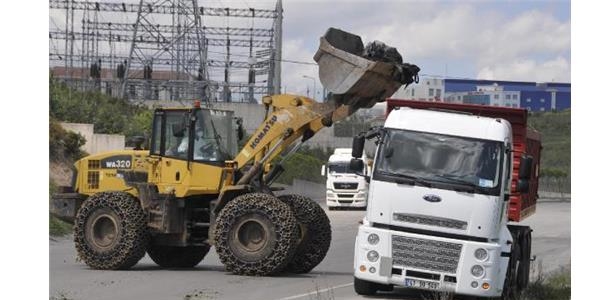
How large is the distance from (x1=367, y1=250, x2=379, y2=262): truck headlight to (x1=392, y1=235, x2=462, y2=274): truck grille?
24cm

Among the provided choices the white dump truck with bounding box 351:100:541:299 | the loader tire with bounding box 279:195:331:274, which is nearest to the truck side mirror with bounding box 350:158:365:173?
the white dump truck with bounding box 351:100:541:299

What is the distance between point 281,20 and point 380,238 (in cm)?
1745

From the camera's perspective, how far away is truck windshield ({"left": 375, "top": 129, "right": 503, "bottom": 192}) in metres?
15.2

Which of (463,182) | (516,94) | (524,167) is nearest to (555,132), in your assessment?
(516,94)

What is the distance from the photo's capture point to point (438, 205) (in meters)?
15.0

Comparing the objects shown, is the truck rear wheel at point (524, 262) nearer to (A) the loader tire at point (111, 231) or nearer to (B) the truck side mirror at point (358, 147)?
(B) the truck side mirror at point (358, 147)

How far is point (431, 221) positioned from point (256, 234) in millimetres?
4886

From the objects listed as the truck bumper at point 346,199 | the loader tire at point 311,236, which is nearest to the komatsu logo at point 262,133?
the loader tire at point 311,236

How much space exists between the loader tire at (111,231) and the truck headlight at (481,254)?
7698mm

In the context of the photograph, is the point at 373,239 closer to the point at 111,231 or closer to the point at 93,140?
the point at 111,231

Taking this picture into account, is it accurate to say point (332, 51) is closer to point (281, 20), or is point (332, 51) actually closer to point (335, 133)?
point (281, 20)

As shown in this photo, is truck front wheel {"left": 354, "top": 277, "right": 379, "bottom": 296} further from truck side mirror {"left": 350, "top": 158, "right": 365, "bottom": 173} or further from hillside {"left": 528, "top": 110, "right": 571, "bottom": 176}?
hillside {"left": 528, "top": 110, "right": 571, "bottom": 176}

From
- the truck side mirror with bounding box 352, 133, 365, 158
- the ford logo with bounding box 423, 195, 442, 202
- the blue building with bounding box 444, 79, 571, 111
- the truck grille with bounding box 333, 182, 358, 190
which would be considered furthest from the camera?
the truck grille with bounding box 333, 182, 358, 190

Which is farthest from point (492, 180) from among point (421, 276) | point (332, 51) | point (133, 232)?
point (133, 232)
